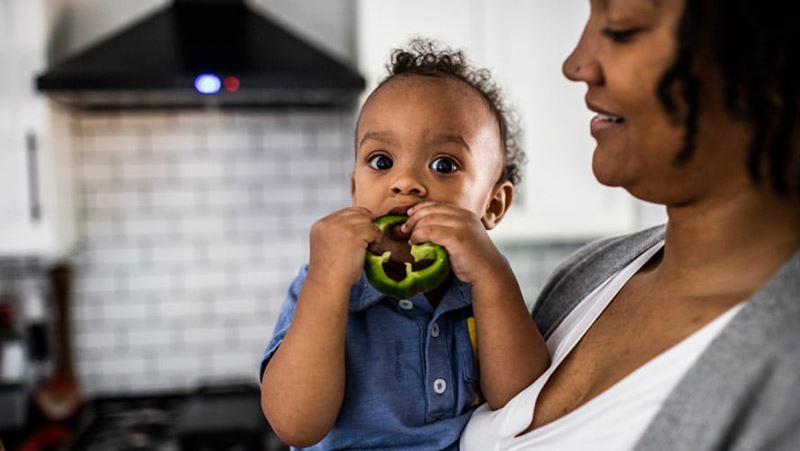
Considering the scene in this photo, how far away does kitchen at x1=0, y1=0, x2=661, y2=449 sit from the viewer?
2287mm

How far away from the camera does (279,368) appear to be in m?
0.88

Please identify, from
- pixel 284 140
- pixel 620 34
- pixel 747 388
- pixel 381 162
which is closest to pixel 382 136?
pixel 381 162

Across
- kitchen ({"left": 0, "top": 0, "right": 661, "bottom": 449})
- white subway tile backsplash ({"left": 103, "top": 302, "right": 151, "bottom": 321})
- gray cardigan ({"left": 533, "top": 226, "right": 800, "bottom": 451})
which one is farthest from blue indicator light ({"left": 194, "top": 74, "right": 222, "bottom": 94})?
gray cardigan ({"left": 533, "top": 226, "right": 800, "bottom": 451})

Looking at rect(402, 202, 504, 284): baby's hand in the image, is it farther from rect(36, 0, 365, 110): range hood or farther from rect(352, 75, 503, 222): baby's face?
rect(36, 0, 365, 110): range hood

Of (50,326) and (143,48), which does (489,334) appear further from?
(50,326)

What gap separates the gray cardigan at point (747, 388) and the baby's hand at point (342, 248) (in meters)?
0.39

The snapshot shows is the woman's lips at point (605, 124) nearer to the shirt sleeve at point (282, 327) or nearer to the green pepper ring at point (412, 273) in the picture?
the green pepper ring at point (412, 273)

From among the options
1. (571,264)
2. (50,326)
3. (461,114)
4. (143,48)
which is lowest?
(50,326)

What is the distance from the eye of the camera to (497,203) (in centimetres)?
114

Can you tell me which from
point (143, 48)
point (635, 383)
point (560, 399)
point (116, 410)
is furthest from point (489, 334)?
point (116, 410)

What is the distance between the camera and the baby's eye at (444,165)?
0.98 metres

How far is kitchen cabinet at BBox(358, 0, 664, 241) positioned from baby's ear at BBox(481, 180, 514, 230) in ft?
3.61

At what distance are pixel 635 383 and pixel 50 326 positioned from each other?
7.94 feet

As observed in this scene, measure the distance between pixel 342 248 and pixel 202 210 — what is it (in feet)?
6.17
